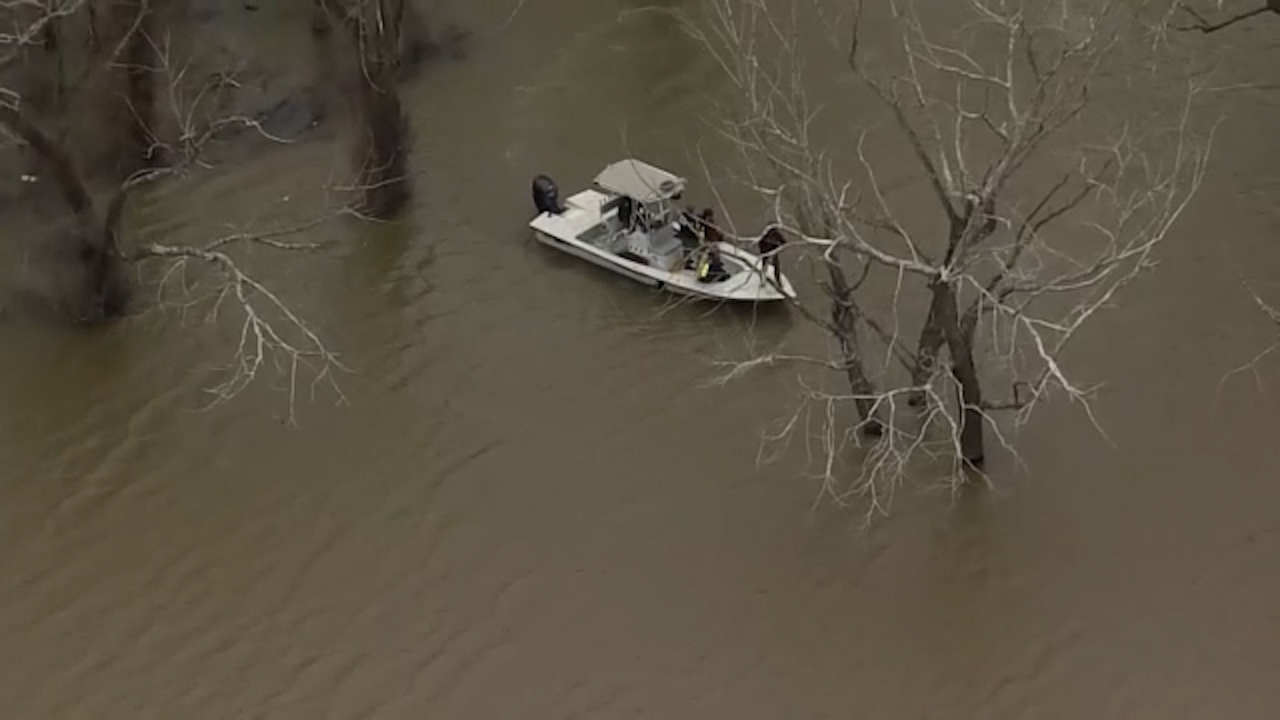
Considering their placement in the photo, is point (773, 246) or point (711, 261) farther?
point (711, 261)

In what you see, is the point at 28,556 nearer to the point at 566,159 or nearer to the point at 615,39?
the point at 566,159

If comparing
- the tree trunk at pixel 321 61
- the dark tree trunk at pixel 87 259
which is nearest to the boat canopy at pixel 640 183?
the tree trunk at pixel 321 61

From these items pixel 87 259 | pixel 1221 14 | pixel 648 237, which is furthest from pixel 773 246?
pixel 1221 14

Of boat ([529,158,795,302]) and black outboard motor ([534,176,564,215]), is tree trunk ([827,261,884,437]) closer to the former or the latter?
boat ([529,158,795,302])

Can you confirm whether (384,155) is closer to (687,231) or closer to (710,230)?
(687,231)

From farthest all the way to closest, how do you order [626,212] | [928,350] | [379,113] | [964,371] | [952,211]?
[379,113] → [626,212] → [928,350] → [964,371] → [952,211]
